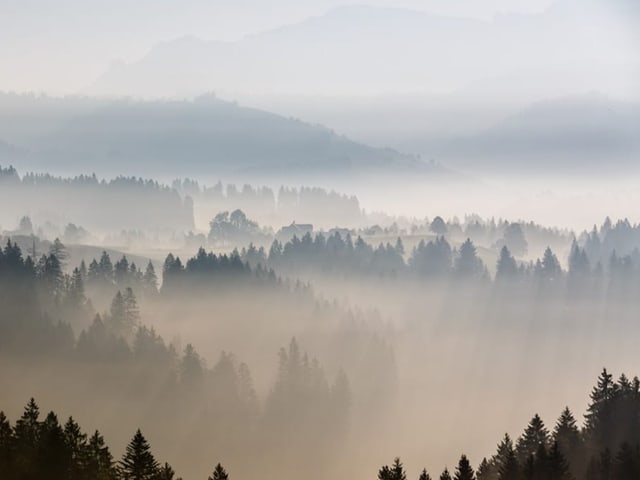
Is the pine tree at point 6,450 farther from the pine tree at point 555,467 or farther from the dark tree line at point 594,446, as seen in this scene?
the pine tree at point 555,467

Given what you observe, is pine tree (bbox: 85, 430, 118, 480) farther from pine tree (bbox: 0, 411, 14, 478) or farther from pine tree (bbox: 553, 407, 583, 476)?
pine tree (bbox: 553, 407, 583, 476)

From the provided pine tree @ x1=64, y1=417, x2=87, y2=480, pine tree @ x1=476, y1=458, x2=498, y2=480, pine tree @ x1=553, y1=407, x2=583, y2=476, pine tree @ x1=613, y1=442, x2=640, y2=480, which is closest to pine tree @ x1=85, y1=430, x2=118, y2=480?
pine tree @ x1=64, y1=417, x2=87, y2=480

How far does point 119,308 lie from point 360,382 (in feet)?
136

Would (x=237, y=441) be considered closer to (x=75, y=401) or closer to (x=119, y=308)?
(x=75, y=401)

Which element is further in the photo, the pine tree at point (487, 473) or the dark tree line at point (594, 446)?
the pine tree at point (487, 473)

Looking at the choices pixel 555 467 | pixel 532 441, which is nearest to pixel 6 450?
pixel 555 467

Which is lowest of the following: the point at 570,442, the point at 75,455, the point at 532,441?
the point at 570,442

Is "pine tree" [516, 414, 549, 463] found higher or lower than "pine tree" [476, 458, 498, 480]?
higher

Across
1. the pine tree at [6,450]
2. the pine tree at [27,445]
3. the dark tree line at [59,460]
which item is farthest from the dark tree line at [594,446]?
the pine tree at [6,450]

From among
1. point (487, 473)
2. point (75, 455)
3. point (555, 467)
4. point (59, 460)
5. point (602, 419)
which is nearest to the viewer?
point (555, 467)

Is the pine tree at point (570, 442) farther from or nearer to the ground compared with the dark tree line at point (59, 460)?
nearer to the ground

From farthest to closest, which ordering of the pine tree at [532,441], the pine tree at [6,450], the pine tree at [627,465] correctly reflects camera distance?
the pine tree at [532,441]
the pine tree at [6,450]
the pine tree at [627,465]

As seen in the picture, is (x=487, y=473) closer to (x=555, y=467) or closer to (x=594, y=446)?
(x=594, y=446)

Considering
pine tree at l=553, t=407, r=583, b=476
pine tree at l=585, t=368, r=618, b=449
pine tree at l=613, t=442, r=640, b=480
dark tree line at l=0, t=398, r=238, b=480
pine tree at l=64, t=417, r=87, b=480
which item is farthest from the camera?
pine tree at l=585, t=368, r=618, b=449
